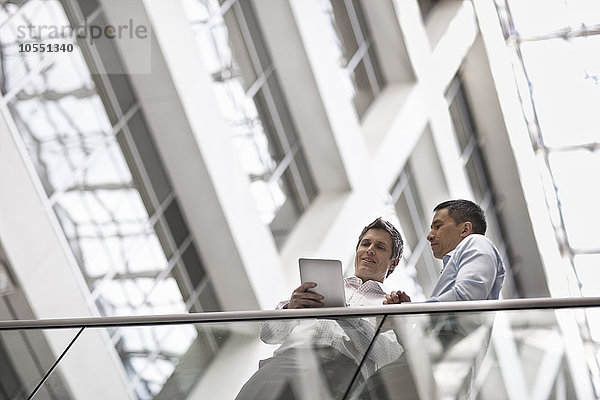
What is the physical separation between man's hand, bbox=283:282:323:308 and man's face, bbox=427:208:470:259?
1062 mm

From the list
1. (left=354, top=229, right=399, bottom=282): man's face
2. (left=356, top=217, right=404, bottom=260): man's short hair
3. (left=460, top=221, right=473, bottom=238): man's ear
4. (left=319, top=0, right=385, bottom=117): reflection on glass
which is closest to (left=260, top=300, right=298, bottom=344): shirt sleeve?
(left=354, top=229, right=399, bottom=282): man's face

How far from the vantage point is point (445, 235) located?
6418 millimetres

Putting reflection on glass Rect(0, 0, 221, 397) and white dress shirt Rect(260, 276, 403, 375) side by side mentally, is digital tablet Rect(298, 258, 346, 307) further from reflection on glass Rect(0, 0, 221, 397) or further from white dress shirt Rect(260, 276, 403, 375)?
reflection on glass Rect(0, 0, 221, 397)

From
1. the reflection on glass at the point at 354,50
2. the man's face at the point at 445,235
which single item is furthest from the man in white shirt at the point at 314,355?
the reflection on glass at the point at 354,50

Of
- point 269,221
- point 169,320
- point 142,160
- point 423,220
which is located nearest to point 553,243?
point 423,220

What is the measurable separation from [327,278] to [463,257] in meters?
0.91

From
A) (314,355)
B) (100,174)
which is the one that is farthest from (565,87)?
(314,355)

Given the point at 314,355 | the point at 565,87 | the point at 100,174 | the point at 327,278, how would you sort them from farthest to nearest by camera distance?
1. the point at 565,87
2. the point at 100,174
3. the point at 327,278
4. the point at 314,355

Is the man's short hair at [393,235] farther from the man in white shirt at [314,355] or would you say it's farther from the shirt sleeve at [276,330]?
the shirt sleeve at [276,330]

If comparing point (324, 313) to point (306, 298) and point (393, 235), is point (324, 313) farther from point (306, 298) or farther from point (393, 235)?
point (393, 235)

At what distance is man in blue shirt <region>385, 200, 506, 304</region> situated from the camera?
→ 564 centimetres

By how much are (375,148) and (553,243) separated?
10.0m

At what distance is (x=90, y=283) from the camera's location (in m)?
12.2

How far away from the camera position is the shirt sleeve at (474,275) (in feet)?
18.4
